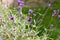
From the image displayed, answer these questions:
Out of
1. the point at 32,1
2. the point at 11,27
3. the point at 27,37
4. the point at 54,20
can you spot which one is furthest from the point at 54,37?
the point at 32,1

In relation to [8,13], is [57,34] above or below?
below

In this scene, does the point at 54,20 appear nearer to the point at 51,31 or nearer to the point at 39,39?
the point at 51,31

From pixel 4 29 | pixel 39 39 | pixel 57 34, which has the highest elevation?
pixel 4 29

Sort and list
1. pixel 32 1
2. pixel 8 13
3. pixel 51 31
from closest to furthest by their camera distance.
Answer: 1. pixel 8 13
2. pixel 51 31
3. pixel 32 1

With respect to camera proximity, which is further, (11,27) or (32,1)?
(32,1)

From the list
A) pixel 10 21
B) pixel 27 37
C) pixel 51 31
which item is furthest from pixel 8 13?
pixel 51 31

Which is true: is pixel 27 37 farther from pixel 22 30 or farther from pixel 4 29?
pixel 4 29

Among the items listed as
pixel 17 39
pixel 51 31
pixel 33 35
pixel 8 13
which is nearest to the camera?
pixel 17 39

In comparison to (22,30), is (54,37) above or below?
below

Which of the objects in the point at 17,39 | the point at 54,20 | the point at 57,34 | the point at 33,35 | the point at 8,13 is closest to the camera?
the point at 17,39
